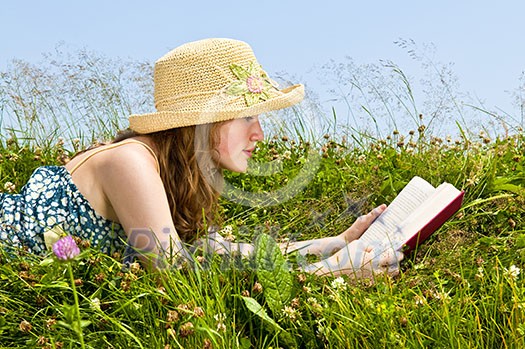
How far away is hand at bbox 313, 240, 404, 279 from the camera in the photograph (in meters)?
3.17

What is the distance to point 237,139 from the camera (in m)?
3.42

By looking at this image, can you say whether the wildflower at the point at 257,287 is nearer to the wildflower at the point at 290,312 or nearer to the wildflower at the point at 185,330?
the wildflower at the point at 290,312

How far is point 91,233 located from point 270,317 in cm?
98

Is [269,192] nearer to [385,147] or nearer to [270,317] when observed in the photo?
[385,147]

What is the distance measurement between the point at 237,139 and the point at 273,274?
0.82 m

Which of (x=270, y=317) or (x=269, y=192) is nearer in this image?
(x=270, y=317)

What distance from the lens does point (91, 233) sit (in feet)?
11.1

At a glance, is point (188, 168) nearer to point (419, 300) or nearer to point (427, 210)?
point (427, 210)

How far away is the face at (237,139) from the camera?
3.40 metres

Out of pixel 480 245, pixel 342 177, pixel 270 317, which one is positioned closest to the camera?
pixel 270 317

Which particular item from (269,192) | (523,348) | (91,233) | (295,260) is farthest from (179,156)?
(523,348)

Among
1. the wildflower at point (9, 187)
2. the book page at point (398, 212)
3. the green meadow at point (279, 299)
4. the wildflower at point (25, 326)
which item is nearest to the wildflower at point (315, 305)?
the green meadow at point (279, 299)

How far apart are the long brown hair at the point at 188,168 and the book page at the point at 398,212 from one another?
75 centimetres

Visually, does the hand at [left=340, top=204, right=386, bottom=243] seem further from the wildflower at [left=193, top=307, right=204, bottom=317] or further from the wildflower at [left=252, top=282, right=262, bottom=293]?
the wildflower at [left=193, top=307, right=204, bottom=317]
